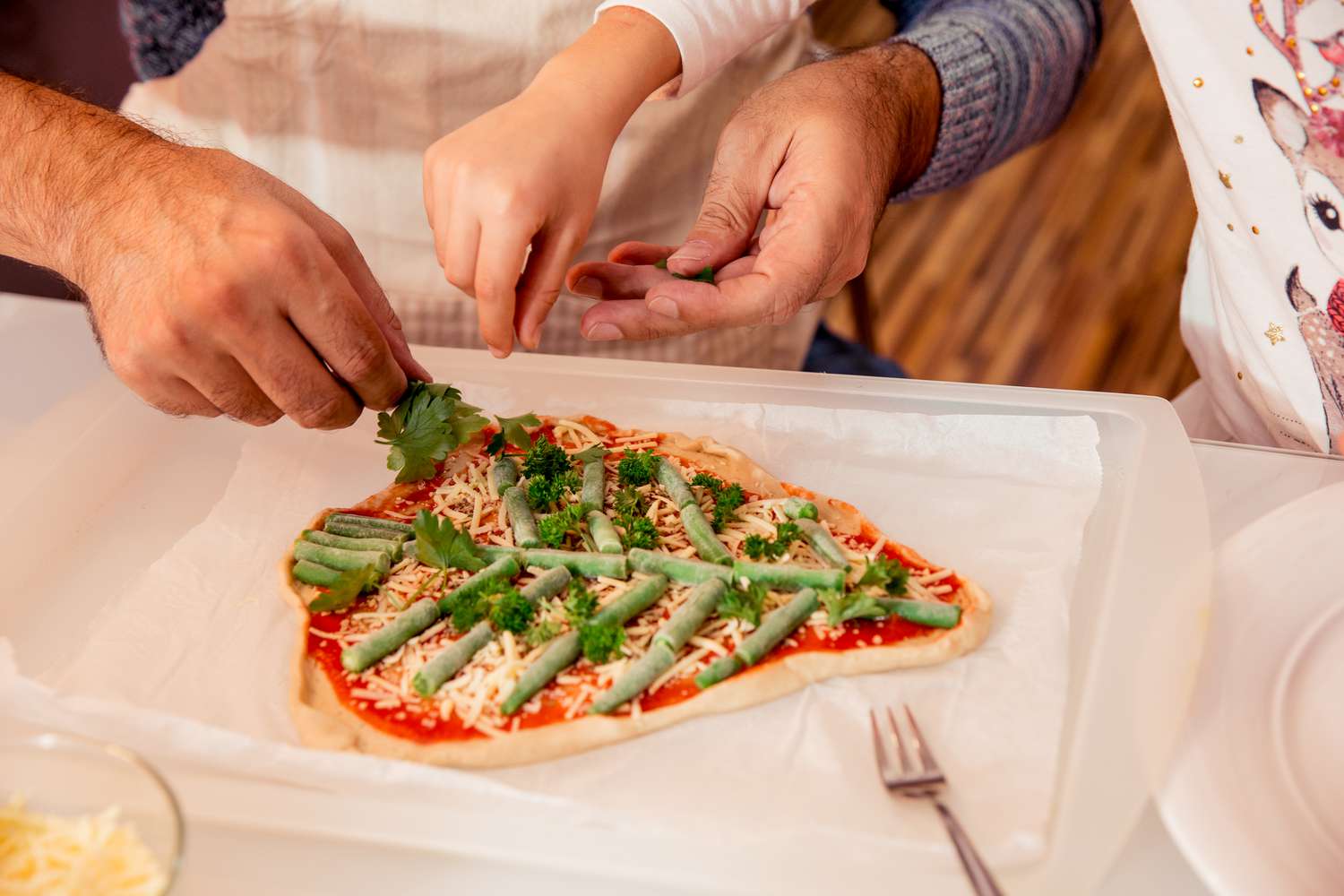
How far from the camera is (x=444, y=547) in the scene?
143cm

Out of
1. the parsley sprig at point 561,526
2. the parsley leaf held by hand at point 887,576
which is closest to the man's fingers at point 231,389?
the parsley sprig at point 561,526

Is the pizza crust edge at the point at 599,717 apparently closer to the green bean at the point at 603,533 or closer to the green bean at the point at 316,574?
the green bean at the point at 316,574

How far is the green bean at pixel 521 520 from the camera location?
1.46 meters

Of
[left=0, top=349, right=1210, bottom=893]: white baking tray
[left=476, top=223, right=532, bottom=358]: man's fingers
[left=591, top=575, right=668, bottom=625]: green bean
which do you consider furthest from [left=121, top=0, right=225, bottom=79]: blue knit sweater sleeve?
[left=591, top=575, right=668, bottom=625]: green bean

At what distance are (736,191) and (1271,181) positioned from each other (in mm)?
742

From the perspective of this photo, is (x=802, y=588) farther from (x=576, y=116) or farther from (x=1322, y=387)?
(x=1322, y=387)

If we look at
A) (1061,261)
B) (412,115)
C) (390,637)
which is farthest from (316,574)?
(1061,261)

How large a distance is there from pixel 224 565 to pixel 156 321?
371mm

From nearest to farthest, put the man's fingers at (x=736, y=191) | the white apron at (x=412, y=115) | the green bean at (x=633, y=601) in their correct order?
the green bean at (x=633, y=601), the man's fingers at (x=736, y=191), the white apron at (x=412, y=115)

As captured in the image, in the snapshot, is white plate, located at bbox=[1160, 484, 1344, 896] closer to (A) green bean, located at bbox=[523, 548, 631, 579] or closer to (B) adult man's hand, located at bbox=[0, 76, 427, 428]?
(A) green bean, located at bbox=[523, 548, 631, 579]

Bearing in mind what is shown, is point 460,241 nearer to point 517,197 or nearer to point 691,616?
point 517,197

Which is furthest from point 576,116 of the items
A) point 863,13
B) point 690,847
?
point 863,13

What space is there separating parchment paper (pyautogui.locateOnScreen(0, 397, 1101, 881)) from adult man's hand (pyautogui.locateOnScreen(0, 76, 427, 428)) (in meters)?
0.24

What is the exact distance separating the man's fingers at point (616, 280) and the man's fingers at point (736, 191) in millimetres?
54
